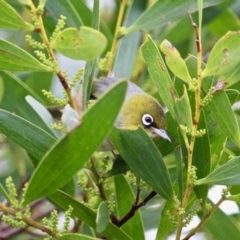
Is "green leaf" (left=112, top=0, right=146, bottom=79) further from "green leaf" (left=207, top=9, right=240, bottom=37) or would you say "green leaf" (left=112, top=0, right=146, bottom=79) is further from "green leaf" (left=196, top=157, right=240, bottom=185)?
"green leaf" (left=196, top=157, right=240, bottom=185)

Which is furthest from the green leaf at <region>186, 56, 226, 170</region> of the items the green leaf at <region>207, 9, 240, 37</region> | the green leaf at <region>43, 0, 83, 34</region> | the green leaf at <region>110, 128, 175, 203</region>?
the green leaf at <region>207, 9, 240, 37</region>

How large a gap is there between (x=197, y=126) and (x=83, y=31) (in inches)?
18.4

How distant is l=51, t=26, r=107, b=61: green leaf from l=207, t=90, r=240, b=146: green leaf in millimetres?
410

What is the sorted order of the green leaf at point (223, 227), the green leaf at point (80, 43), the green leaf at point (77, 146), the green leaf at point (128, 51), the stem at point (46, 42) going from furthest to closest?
1. the green leaf at point (128, 51)
2. the green leaf at point (223, 227)
3. the stem at point (46, 42)
4. the green leaf at point (80, 43)
5. the green leaf at point (77, 146)

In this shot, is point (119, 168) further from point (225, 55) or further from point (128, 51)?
point (128, 51)

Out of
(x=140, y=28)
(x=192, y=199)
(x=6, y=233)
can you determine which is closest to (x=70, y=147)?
(x=192, y=199)

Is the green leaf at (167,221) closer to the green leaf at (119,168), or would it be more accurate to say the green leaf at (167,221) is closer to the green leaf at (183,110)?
the green leaf at (119,168)

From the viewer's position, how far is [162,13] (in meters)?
2.38

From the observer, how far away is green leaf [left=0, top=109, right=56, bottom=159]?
174cm

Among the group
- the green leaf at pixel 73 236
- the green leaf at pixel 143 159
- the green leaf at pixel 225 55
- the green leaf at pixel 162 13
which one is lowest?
the green leaf at pixel 73 236

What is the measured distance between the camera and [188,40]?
323cm

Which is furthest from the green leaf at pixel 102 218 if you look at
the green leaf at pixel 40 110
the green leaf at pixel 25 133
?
the green leaf at pixel 40 110

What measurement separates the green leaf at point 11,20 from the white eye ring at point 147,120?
2.67 feet

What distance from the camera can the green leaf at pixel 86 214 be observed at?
173 centimetres
